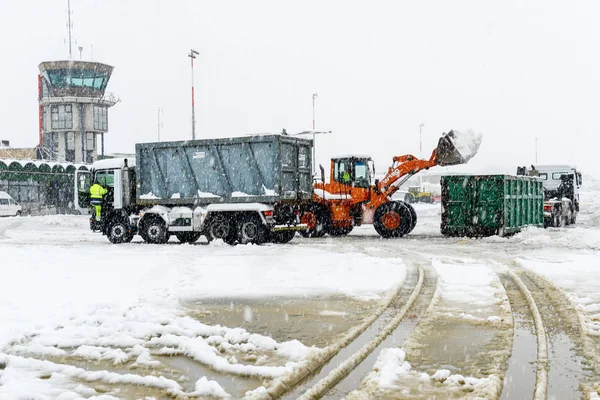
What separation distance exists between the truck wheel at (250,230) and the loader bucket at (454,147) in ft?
21.6

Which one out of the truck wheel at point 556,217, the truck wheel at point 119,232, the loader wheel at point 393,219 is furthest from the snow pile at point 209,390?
the truck wheel at point 556,217

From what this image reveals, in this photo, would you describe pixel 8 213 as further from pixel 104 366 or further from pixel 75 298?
pixel 104 366

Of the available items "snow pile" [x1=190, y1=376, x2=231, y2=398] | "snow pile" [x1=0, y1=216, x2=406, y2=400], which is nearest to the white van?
"snow pile" [x1=0, y1=216, x2=406, y2=400]

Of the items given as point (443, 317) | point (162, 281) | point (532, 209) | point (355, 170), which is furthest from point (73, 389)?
point (532, 209)

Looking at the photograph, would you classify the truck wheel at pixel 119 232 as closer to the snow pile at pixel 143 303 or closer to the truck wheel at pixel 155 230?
the truck wheel at pixel 155 230

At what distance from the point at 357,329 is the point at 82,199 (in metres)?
16.3

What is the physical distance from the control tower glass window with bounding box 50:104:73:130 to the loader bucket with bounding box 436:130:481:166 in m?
56.2

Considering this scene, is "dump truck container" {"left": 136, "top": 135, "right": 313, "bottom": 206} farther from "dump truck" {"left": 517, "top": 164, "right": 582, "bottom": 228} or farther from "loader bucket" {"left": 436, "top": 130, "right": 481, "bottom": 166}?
"dump truck" {"left": 517, "top": 164, "right": 582, "bottom": 228}

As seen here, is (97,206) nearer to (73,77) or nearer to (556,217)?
(556,217)

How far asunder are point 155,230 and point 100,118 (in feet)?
183

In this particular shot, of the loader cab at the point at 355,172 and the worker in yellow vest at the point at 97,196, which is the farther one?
the loader cab at the point at 355,172

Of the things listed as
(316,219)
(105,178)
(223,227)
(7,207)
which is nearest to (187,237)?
(223,227)

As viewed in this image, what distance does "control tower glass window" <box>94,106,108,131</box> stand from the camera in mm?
72438

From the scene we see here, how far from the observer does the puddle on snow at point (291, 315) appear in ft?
24.5
